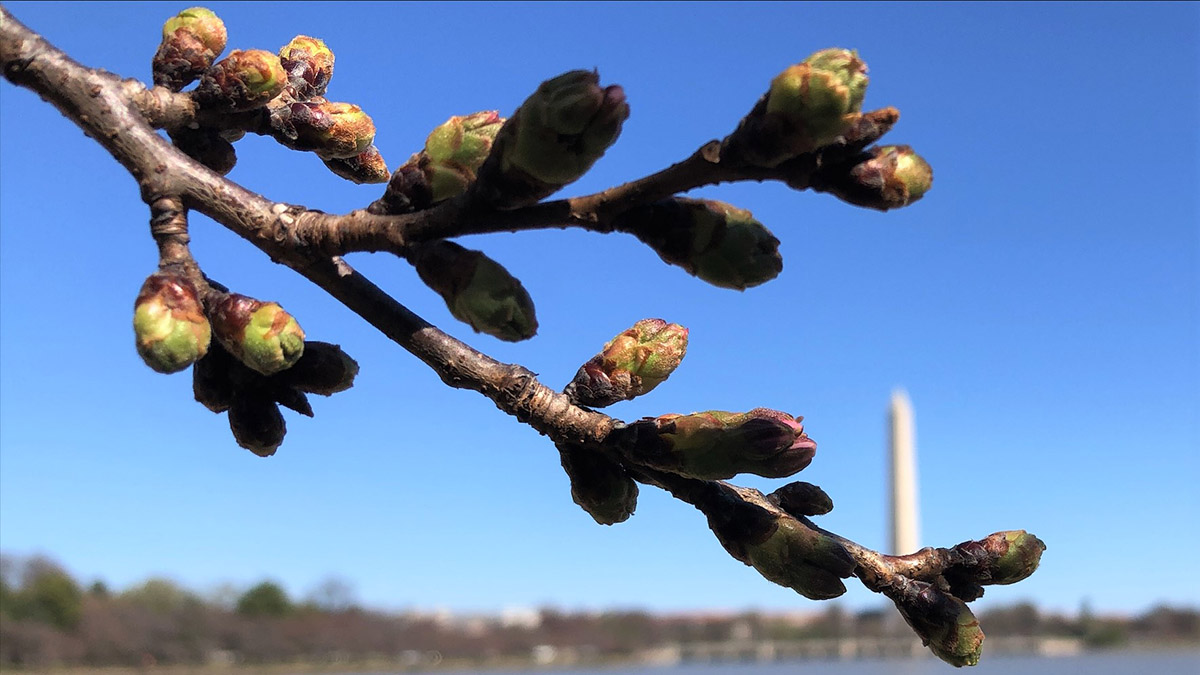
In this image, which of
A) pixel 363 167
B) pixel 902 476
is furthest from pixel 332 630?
pixel 363 167

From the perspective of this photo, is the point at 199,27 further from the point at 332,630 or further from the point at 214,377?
the point at 332,630

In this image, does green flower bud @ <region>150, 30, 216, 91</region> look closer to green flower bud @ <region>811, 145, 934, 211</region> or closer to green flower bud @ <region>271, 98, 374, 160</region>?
green flower bud @ <region>271, 98, 374, 160</region>

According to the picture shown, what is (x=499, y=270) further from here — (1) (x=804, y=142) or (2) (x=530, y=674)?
(2) (x=530, y=674)

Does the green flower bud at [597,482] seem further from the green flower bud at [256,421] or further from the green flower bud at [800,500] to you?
the green flower bud at [256,421]

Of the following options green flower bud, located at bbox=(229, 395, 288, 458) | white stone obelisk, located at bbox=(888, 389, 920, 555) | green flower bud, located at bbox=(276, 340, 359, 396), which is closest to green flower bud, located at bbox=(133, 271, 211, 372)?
green flower bud, located at bbox=(276, 340, 359, 396)

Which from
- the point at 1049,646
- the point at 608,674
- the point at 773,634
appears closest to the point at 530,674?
the point at 608,674

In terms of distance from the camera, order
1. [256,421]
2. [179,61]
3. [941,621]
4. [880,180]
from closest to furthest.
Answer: [880,180], [941,621], [256,421], [179,61]
